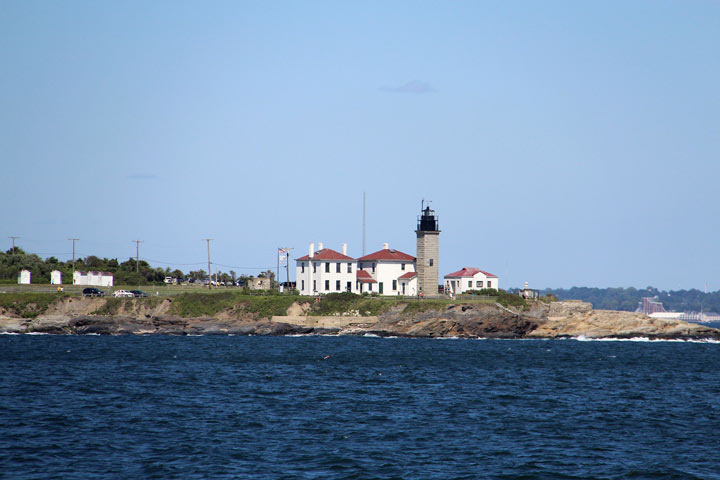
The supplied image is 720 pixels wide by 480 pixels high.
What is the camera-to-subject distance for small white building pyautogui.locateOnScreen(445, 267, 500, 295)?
9831cm

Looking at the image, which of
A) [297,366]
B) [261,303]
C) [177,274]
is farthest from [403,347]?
[177,274]

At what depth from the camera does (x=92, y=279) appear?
10562 centimetres

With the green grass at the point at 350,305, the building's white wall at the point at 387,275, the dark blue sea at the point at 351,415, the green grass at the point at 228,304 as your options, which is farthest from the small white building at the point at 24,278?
the dark blue sea at the point at 351,415

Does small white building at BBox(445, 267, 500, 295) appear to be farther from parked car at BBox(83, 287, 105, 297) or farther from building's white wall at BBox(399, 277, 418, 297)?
parked car at BBox(83, 287, 105, 297)

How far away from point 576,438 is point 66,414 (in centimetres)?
2000

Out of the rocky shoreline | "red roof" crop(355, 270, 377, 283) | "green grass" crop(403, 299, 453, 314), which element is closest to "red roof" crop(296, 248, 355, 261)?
"red roof" crop(355, 270, 377, 283)

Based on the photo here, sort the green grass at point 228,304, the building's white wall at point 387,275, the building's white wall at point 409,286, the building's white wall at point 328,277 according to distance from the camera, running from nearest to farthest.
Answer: the green grass at point 228,304
the building's white wall at point 328,277
the building's white wall at point 409,286
the building's white wall at point 387,275

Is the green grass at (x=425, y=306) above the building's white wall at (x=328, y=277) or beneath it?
beneath

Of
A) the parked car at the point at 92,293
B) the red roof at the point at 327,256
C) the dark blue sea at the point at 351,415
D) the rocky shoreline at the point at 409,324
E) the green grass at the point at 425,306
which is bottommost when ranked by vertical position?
the dark blue sea at the point at 351,415

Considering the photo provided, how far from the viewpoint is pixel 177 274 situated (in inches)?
5000

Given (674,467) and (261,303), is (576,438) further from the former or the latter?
(261,303)


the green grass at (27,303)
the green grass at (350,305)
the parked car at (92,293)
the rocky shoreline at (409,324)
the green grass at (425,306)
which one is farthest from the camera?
the parked car at (92,293)

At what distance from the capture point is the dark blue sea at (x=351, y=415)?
2555 cm

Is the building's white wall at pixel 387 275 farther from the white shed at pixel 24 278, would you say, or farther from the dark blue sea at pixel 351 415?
the white shed at pixel 24 278
